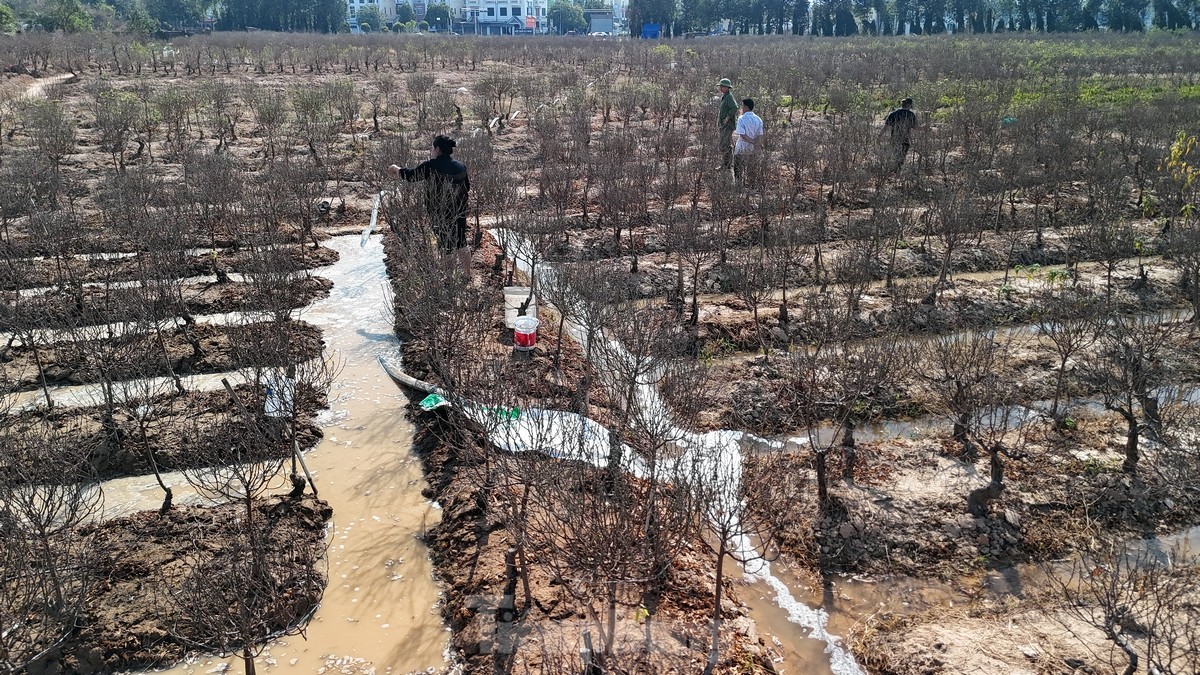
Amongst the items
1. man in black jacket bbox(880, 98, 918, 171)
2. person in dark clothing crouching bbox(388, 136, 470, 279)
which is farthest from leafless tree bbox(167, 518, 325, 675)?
man in black jacket bbox(880, 98, 918, 171)

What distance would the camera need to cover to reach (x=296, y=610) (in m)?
4.77

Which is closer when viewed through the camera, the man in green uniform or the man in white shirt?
the man in white shirt

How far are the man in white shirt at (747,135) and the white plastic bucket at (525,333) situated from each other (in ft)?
19.0

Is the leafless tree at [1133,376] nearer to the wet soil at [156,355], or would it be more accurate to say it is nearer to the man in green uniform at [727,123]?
the wet soil at [156,355]

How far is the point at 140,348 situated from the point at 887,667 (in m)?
6.36

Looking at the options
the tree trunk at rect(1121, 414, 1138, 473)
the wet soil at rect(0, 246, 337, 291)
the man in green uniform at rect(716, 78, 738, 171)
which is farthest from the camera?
the man in green uniform at rect(716, 78, 738, 171)

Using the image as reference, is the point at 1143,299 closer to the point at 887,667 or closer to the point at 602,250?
the point at 602,250

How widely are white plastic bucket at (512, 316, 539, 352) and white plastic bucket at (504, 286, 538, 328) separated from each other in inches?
26.8

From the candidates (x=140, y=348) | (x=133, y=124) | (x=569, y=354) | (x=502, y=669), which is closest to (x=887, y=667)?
(x=502, y=669)

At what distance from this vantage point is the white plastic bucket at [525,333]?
25.6ft

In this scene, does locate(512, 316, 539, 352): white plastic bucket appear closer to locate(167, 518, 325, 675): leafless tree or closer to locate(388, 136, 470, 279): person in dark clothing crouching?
locate(388, 136, 470, 279): person in dark clothing crouching

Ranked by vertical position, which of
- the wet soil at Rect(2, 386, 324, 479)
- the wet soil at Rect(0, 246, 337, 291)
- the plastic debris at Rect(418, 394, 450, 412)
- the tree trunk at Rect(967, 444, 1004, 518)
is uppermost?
the wet soil at Rect(0, 246, 337, 291)

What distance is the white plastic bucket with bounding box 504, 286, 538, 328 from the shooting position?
345 inches

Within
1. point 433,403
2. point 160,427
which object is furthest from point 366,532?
point 160,427
